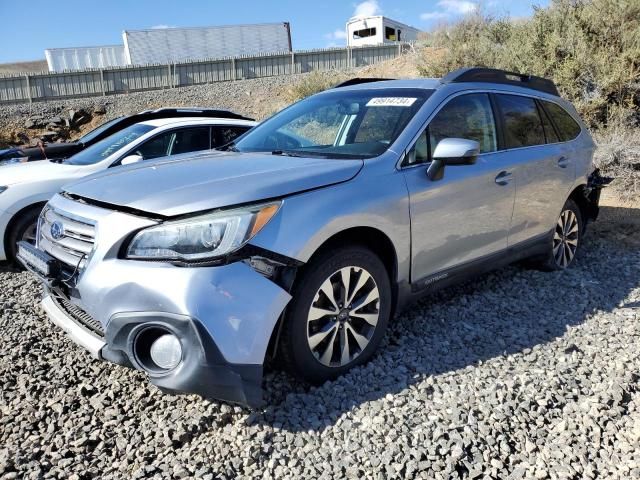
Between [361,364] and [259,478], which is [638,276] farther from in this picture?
[259,478]

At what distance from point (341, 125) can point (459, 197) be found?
0.98 meters

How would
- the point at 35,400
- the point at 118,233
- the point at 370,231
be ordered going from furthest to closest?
the point at 370,231
the point at 35,400
the point at 118,233

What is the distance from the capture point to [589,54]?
35.0ft

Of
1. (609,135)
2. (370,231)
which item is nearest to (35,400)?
(370,231)

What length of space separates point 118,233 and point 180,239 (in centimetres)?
33

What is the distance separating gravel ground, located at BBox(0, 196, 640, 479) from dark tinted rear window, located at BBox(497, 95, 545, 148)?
1.49 m

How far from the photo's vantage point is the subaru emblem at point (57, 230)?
2.89 m

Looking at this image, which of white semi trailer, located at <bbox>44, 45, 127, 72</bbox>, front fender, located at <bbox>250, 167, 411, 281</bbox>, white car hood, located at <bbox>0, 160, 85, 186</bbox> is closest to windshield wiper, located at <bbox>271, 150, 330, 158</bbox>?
front fender, located at <bbox>250, 167, 411, 281</bbox>

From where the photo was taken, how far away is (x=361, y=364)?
317 cm

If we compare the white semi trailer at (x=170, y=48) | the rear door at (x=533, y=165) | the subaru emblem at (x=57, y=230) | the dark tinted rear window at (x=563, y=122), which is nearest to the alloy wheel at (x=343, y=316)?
the subaru emblem at (x=57, y=230)

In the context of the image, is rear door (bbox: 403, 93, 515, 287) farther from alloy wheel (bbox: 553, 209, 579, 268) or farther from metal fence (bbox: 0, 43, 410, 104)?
metal fence (bbox: 0, 43, 410, 104)

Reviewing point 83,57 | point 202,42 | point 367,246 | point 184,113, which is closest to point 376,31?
point 202,42

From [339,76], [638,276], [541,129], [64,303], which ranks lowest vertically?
[638,276]

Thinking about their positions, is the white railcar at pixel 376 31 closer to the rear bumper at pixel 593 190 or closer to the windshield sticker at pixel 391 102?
the rear bumper at pixel 593 190
